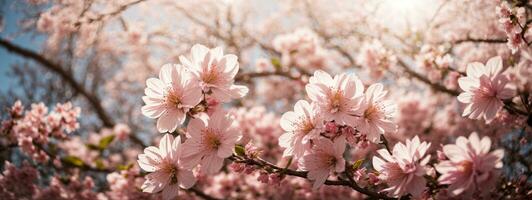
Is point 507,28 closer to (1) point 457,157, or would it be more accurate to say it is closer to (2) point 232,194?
(1) point 457,157

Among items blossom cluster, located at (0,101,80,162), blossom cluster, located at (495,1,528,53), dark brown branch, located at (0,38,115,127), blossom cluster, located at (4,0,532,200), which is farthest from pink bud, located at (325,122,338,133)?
dark brown branch, located at (0,38,115,127)

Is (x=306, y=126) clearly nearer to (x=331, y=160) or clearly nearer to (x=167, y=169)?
(x=331, y=160)

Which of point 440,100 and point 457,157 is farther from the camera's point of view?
point 440,100

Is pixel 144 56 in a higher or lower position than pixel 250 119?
higher

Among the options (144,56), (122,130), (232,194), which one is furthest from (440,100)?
(144,56)

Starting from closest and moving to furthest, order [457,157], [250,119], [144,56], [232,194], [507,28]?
[457,157] → [507,28] → [232,194] → [250,119] → [144,56]

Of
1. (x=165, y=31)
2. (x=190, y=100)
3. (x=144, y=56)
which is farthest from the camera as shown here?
(x=144, y=56)

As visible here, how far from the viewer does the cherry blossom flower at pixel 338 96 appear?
1.60 meters

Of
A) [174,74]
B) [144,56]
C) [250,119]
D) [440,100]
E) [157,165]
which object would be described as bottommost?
[157,165]

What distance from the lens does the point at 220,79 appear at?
1744 millimetres

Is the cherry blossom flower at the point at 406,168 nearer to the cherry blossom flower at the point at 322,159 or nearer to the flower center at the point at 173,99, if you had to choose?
the cherry blossom flower at the point at 322,159

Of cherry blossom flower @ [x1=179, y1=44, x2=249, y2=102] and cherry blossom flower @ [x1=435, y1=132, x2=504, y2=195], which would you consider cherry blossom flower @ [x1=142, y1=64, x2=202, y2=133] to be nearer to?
cherry blossom flower @ [x1=179, y1=44, x2=249, y2=102]

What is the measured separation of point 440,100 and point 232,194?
12.1ft

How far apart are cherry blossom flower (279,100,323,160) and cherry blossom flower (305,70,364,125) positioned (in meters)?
0.05
